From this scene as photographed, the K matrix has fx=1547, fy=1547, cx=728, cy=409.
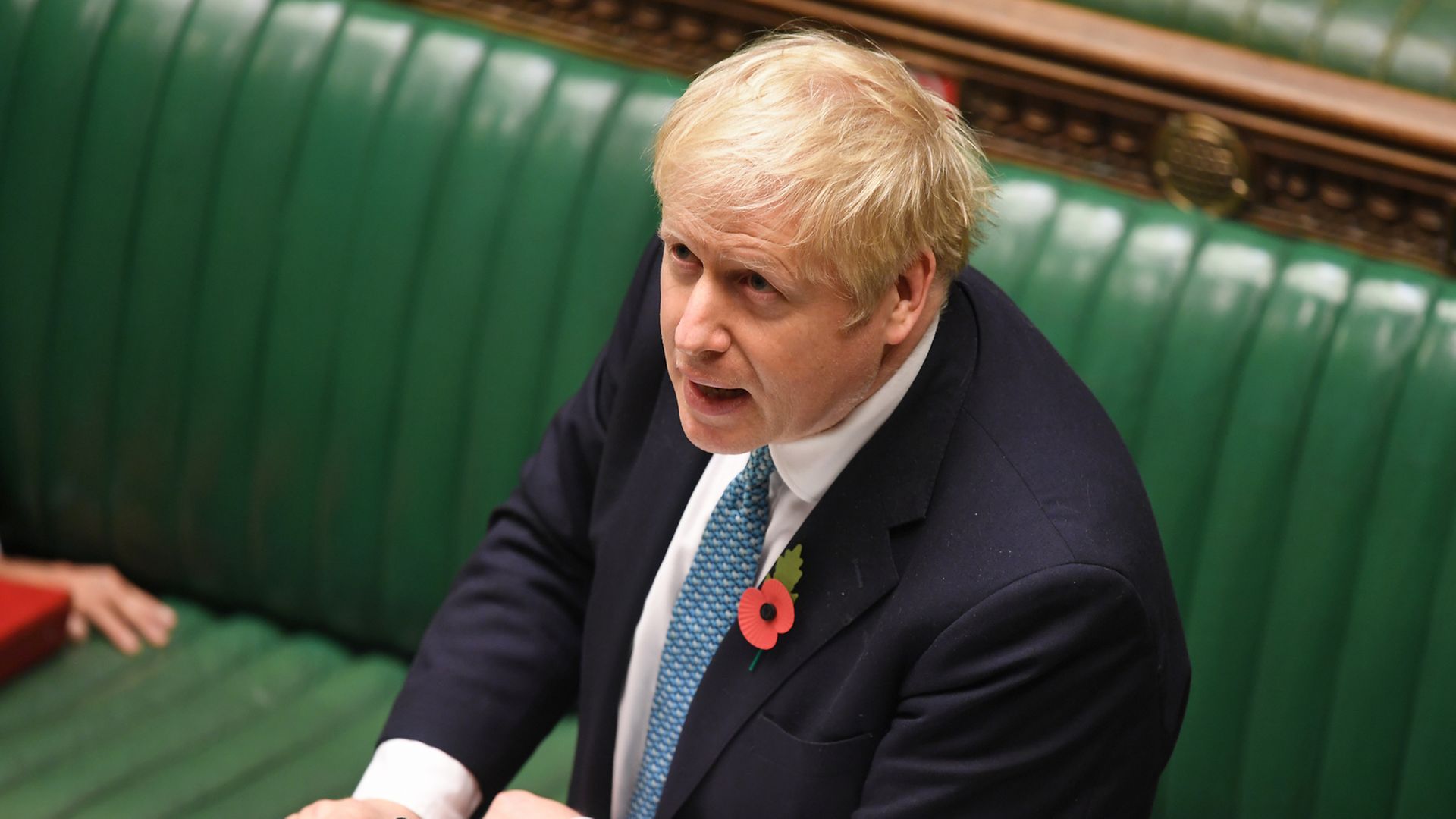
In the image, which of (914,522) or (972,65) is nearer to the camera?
(914,522)

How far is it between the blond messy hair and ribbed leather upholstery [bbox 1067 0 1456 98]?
0.98 metres

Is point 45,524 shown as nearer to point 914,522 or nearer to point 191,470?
point 191,470

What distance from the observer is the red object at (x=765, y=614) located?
134 cm

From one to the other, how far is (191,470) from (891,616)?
136 centimetres

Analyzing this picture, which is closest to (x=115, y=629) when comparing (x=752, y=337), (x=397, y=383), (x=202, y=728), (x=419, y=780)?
Answer: (x=202, y=728)

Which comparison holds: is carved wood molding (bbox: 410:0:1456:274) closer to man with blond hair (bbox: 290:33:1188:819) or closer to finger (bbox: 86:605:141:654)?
man with blond hair (bbox: 290:33:1188:819)

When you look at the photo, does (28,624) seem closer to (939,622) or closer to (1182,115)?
(939,622)

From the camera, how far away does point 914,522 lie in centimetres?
130

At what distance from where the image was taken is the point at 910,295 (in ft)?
4.12

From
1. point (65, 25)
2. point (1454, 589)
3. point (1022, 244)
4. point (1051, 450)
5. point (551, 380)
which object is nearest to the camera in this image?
point (1051, 450)

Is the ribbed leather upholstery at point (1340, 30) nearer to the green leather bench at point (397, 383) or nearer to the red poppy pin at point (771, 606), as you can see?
the green leather bench at point (397, 383)

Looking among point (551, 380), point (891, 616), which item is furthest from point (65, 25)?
point (891, 616)

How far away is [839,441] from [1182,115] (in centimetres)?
80

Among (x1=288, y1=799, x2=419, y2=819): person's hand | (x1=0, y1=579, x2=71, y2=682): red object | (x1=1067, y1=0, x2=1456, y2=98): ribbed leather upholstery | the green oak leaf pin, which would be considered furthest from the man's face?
(x1=0, y1=579, x2=71, y2=682): red object
